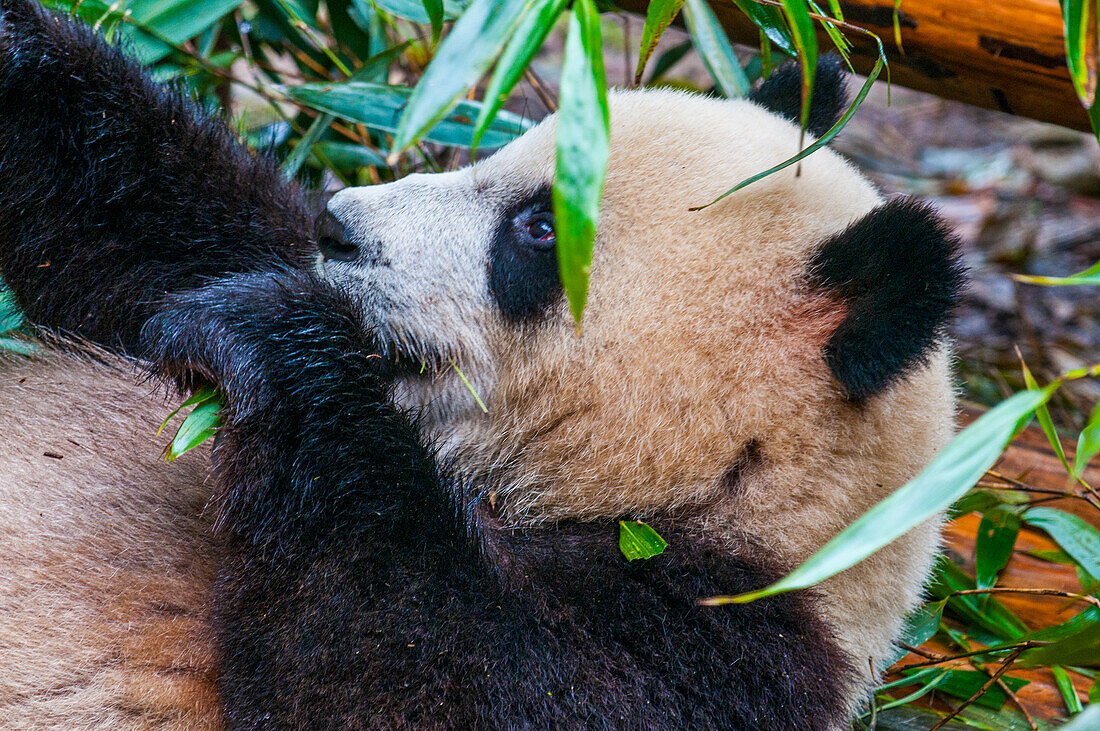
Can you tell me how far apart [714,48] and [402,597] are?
1.72 m

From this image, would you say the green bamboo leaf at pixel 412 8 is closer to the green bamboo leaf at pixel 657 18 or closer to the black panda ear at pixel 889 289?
the green bamboo leaf at pixel 657 18

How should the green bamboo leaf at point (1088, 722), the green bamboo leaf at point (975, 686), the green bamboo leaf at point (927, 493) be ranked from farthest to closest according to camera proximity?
the green bamboo leaf at point (975, 686) → the green bamboo leaf at point (927, 493) → the green bamboo leaf at point (1088, 722)

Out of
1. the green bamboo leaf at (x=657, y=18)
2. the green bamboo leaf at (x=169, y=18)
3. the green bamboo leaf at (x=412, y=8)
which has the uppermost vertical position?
the green bamboo leaf at (x=169, y=18)

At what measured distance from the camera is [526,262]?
2.13 metres

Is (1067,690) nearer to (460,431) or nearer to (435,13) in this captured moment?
(460,431)

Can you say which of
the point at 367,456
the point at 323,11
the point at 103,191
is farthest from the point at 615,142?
the point at 323,11

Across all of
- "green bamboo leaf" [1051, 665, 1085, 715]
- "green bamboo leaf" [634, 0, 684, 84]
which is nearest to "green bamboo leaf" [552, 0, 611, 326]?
"green bamboo leaf" [634, 0, 684, 84]

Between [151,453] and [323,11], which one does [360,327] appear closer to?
[151,453]

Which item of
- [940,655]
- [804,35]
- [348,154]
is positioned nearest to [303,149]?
[348,154]

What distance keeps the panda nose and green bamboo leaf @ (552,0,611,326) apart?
0.99 metres

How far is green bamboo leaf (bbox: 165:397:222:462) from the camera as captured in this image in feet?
5.91

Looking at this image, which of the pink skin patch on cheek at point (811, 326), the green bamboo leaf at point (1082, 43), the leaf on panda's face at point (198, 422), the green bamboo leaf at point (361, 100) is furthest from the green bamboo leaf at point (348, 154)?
the green bamboo leaf at point (1082, 43)

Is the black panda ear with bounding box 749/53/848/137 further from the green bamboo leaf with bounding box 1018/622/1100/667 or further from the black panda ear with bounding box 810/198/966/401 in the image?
the green bamboo leaf with bounding box 1018/622/1100/667

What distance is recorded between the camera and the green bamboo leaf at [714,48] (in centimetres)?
247
